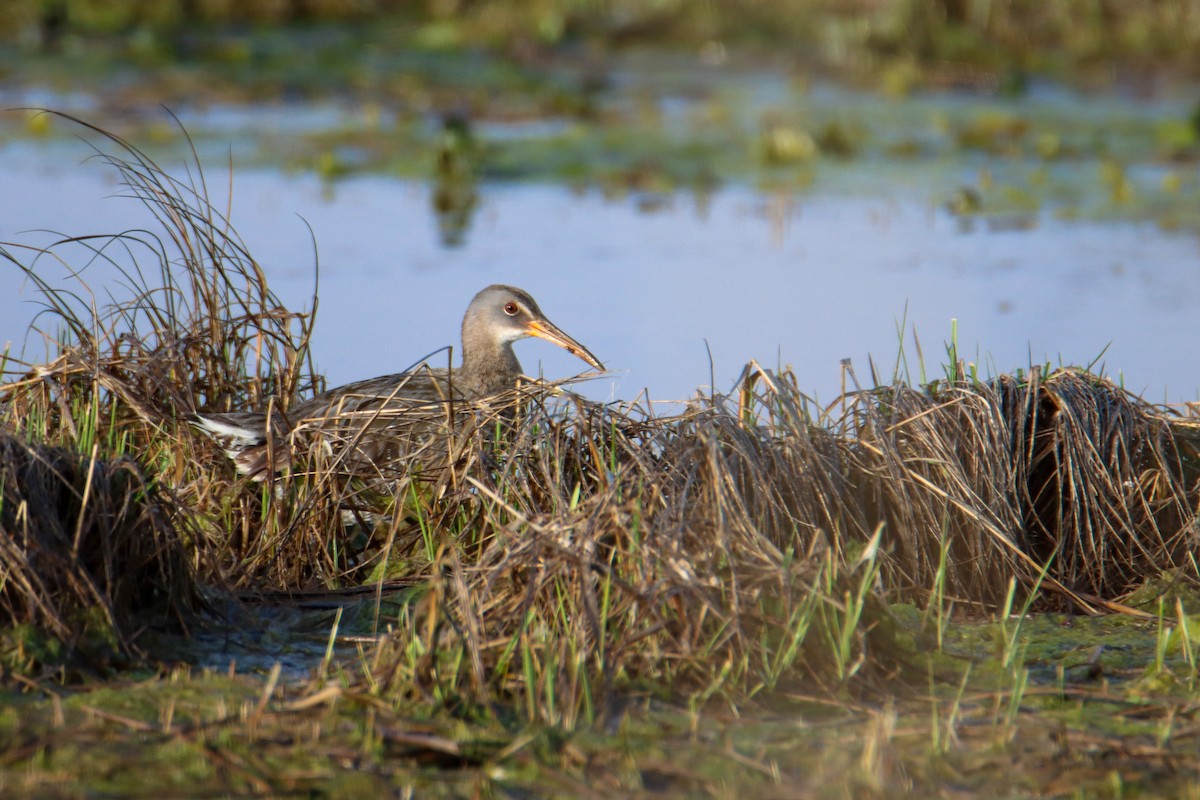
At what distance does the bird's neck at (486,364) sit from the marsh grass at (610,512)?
1007 mm

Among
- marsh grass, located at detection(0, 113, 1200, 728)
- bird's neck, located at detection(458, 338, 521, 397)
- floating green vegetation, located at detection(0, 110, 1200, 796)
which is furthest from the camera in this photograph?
bird's neck, located at detection(458, 338, 521, 397)

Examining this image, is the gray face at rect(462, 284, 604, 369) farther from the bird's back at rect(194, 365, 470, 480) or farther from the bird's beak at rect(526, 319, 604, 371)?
the bird's back at rect(194, 365, 470, 480)

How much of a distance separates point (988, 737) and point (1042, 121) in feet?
38.2

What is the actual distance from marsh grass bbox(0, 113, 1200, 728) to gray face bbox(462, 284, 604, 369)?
A: 109 centimetres

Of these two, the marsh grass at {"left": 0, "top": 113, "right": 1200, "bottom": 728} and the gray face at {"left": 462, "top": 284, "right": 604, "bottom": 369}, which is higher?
the gray face at {"left": 462, "top": 284, "right": 604, "bottom": 369}

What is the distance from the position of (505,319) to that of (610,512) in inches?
108

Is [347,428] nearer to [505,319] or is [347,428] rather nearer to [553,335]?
[505,319]

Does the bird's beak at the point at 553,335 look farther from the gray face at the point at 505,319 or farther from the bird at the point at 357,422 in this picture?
the bird at the point at 357,422

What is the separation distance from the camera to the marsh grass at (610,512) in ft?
13.0

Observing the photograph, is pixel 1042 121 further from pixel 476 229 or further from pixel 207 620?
pixel 207 620

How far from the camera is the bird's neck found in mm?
6773

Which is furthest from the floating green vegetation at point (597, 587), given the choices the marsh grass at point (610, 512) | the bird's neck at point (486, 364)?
the bird's neck at point (486, 364)

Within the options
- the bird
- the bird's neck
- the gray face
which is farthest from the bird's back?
the gray face

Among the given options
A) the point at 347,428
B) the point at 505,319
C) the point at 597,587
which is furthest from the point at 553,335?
the point at 597,587
